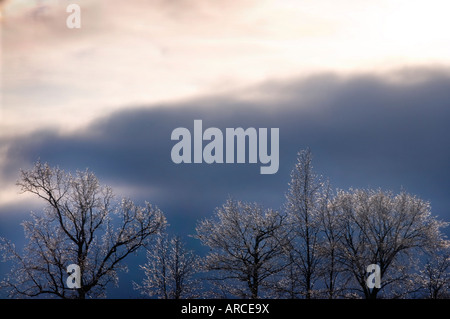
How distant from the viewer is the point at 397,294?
127 ft

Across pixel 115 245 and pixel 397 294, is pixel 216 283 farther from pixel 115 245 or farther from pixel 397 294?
pixel 397 294

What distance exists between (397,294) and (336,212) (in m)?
6.07

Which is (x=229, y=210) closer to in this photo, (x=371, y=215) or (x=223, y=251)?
(x=223, y=251)

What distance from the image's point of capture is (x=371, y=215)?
134ft

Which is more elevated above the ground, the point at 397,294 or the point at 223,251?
the point at 223,251
